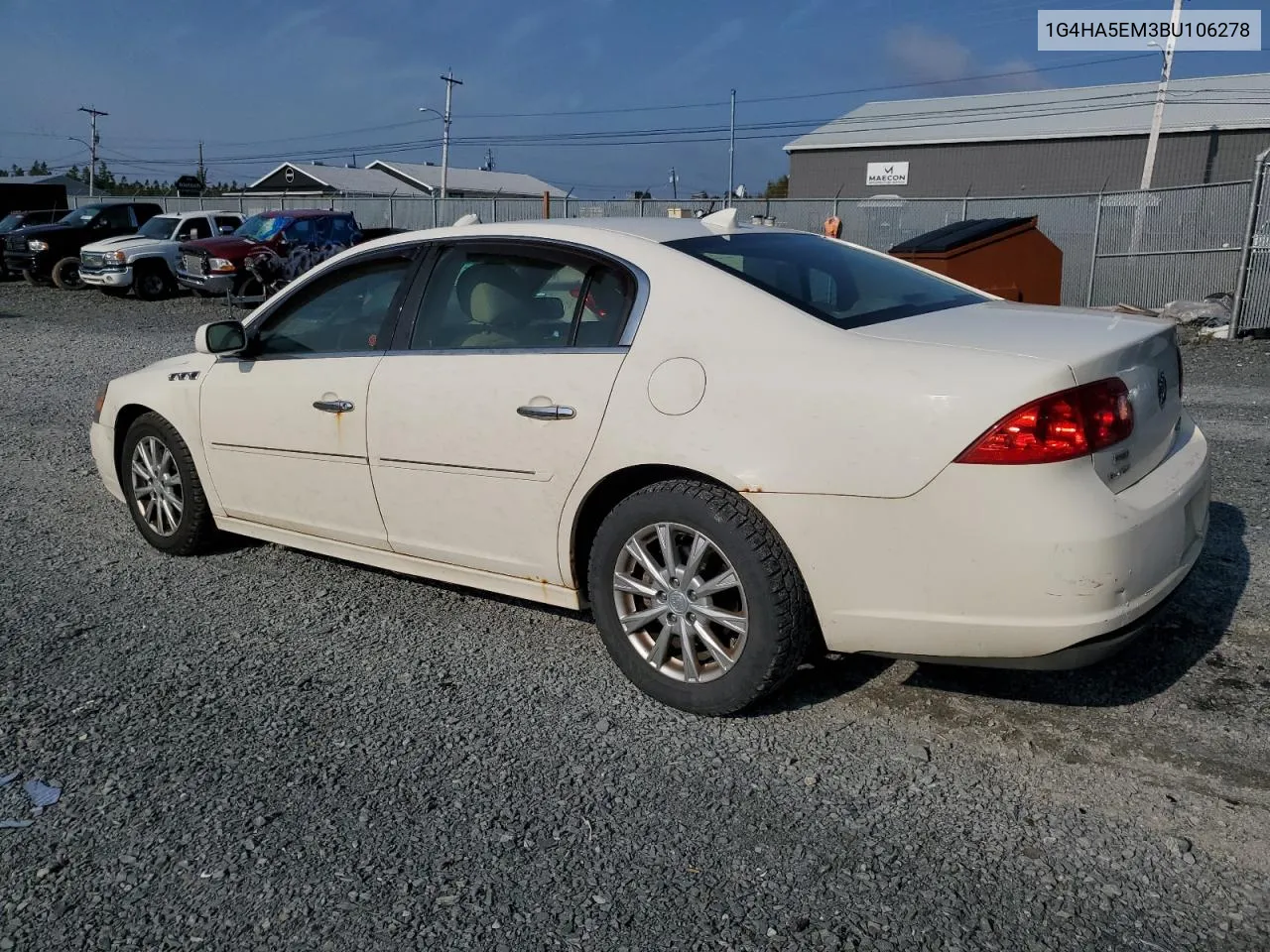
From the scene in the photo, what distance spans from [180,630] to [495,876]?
7.42 feet

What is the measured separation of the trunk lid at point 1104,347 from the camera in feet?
10.2

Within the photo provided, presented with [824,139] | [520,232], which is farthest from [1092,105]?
[520,232]

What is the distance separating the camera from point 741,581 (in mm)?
3352

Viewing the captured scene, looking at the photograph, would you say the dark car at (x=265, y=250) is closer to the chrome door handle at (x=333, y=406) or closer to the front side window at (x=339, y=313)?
the front side window at (x=339, y=313)

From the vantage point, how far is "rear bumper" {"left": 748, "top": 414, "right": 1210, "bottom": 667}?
2.93 m

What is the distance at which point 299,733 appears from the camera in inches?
139

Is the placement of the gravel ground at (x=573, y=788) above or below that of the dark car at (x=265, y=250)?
below

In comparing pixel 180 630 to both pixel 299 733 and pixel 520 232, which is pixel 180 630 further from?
pixel 520 232

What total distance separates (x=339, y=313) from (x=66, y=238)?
73.1 ft

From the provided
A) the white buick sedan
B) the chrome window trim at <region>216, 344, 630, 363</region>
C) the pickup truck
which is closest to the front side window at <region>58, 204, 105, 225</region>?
the pickup truck

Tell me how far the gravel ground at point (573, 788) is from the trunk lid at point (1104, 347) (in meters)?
0.89

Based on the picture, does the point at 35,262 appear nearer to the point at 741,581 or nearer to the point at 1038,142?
the point at 741,581

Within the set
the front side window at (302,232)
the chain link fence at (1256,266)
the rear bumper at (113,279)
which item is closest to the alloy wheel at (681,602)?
the chain link fence at (1256,266)

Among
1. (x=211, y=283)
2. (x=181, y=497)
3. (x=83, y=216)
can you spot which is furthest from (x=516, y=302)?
(x=83, y=216)
